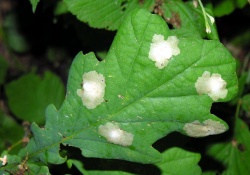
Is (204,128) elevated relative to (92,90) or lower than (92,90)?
lower

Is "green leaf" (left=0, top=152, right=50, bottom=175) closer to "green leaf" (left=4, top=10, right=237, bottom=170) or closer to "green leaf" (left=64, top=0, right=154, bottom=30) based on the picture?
"green leaf" (left=4, top=10, right=237, bottom=170)

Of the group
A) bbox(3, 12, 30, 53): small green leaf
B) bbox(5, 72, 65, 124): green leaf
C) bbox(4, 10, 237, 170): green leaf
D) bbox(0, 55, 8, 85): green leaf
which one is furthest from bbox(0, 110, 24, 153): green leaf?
bbox(4, 10, 237, 170): green leaf

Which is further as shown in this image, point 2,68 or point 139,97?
point 2,68

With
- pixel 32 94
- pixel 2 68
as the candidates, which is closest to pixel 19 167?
pixel 32 94

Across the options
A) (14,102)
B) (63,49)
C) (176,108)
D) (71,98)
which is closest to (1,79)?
(14,102)

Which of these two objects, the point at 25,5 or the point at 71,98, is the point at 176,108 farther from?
the point at 25,5

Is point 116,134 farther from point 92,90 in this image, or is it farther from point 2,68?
point 2,68

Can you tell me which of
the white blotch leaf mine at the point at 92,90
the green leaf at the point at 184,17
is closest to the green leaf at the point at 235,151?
the green leaf at the point at 184,17
